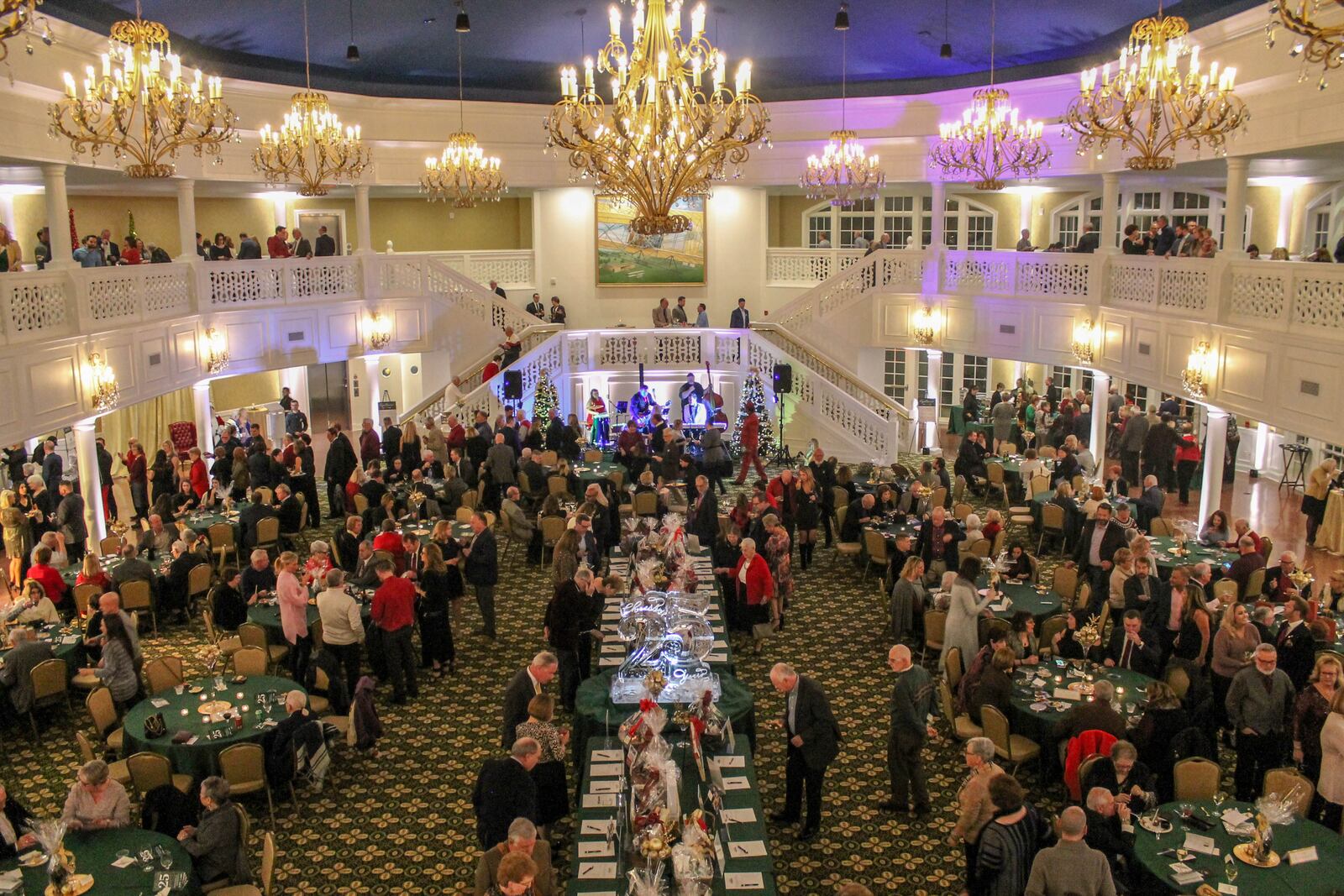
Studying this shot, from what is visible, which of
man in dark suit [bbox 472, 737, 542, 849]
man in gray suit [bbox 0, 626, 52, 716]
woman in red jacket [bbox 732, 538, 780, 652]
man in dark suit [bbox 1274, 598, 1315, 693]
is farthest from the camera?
woman in red jacket [bbox 732, 538, 780, 652]

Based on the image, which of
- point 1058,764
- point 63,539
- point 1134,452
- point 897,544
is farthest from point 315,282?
point 1058,764

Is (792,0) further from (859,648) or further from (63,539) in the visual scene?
(63,539)

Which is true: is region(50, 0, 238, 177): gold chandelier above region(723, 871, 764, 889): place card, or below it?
above

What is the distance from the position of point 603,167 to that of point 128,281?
9889mm

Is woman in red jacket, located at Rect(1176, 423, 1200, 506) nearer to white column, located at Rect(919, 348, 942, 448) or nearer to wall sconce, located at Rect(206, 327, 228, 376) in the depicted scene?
white column, located at Rect(919, 348, 942, 448)

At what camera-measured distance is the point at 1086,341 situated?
733 inches

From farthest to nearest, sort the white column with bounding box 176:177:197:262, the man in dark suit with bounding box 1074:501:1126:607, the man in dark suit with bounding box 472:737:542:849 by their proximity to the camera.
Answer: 1. the white column with bounding box 176:177:197:262
2. the man in dark suit with bounding box 1074:501:1126:607
3. the man in dark suit with bounding box 472:737:542:849

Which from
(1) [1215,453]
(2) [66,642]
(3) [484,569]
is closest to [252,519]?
(2) [66,642]

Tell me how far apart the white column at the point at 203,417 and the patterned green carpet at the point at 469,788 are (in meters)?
6.63

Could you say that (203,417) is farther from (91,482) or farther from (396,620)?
(396,620)

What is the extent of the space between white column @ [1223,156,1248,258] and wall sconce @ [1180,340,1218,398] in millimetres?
1192

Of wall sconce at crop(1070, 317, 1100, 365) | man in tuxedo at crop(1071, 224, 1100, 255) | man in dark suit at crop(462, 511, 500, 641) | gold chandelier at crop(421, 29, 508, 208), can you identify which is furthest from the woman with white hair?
gold chandelier at crop(421, 29, 508, 208)

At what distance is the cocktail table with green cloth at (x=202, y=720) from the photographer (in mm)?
8516

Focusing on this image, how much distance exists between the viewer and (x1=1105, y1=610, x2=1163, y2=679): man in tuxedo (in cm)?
945
